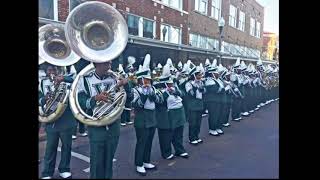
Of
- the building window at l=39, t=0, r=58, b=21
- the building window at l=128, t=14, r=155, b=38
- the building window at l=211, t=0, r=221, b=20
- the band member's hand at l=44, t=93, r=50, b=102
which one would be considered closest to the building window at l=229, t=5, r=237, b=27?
the building window at l=211, t=0, r=221, b=20

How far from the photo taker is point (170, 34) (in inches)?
110

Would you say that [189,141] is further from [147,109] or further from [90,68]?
[90,68]

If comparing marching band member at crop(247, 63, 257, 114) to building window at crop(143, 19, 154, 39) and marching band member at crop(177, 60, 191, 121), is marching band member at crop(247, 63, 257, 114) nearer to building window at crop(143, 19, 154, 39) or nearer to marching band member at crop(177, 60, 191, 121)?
marching band member at crop(177, 60, 191, 121)

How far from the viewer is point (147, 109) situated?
303 cm

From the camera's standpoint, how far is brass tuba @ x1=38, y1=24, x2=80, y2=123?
2.69 m

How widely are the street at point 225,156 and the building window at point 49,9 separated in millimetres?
959

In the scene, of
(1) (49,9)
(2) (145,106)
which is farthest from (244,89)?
(1) (49,9)

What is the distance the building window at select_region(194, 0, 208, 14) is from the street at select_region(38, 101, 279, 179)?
2.73 ft

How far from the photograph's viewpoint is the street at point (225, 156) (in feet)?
6.83

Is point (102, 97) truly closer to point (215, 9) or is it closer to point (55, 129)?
point (55, 129)

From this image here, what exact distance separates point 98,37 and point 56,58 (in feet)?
1.90
